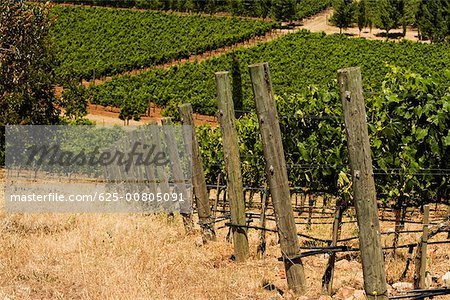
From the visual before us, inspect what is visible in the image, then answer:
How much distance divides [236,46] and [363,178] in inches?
2611

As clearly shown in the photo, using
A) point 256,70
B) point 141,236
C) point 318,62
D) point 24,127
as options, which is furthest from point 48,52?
point 318,62

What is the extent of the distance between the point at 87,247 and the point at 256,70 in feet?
10.3

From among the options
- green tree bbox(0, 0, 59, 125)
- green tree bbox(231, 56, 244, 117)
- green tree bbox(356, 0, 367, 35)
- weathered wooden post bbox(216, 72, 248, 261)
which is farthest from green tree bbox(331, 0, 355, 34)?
weathered wooden post bbox(216, 72, 248, 261)

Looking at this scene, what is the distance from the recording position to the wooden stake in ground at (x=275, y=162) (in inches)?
246

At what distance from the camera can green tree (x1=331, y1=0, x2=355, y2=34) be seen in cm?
7719

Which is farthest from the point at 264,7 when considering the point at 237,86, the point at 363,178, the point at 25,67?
the point at 363,178

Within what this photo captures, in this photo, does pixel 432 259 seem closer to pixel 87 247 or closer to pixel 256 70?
pixel 256 70

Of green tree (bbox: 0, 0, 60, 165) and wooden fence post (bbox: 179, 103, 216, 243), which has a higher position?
green tree (bbox: 0, 0, 60, 165)

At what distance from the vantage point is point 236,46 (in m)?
70.4

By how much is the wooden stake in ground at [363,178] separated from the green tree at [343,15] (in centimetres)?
7385

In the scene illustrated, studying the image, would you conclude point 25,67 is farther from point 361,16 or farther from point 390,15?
point 390,15

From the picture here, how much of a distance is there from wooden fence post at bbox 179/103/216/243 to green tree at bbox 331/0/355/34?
7074 centimetres

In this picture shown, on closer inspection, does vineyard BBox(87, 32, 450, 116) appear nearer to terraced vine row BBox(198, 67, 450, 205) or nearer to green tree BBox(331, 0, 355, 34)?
green tree BBox(331, 0, 355, 34)

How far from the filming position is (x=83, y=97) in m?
32.4
